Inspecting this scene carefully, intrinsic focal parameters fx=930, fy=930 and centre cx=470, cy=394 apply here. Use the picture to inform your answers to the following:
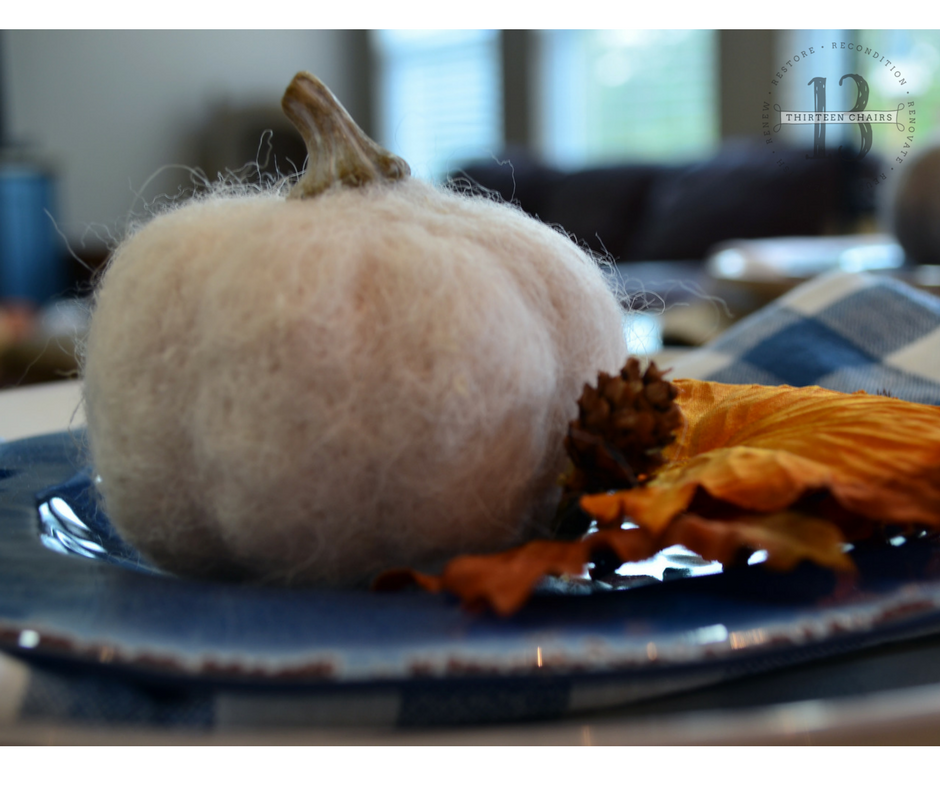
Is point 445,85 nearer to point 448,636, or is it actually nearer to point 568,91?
point 568,91

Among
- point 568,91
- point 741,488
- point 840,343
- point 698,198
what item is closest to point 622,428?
point 741,488

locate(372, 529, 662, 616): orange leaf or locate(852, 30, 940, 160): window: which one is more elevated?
locate(852, 30, 940, 160): window

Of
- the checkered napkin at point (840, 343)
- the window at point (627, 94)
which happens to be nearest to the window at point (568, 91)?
the window at point (627, 94)

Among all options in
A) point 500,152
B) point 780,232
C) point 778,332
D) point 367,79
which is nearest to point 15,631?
point 778,332

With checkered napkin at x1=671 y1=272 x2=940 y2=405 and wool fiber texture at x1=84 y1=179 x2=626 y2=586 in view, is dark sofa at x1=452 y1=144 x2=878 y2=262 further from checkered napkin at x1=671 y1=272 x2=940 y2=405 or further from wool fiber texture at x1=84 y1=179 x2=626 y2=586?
wool fiber texture at x1=84 y1=179 x2=626 y2=586

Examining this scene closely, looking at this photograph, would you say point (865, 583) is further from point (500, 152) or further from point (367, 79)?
point (367, 79)

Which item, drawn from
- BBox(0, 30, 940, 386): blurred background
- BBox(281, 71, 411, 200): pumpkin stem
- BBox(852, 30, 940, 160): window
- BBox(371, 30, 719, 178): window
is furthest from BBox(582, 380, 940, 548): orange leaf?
BBox(371, 30, 719, 178): window
